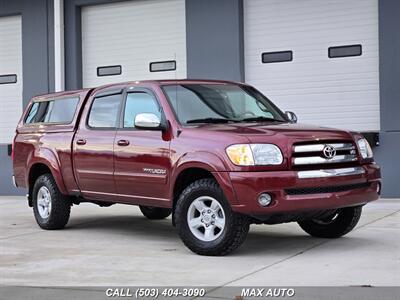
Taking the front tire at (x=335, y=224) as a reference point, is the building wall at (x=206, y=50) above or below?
above

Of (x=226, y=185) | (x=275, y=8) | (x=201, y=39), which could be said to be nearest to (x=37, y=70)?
(x=201, y=39)

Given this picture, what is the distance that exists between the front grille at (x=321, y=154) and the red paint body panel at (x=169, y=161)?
0.07 meters

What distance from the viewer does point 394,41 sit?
12406 millimetres

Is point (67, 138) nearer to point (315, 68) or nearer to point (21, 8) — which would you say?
point (315, 68)

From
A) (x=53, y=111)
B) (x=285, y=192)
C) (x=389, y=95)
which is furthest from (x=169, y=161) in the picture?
(x=389, y=95)

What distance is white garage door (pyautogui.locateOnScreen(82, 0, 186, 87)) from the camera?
14961 millimetres

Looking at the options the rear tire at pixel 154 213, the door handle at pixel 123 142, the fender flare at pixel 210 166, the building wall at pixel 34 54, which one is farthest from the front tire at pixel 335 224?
the building wall at pixel 34 54

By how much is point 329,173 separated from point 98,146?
3.11m

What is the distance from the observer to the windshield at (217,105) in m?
7.82

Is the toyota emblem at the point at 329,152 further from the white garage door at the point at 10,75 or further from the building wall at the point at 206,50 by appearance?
the white garage door at the point at 10,75

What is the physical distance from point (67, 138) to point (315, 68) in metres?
A: 6.23

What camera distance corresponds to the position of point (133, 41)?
15578mm

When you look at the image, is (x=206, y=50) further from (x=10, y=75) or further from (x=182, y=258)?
(x=182, y=258)

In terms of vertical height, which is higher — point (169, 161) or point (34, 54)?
point (34, 54)
